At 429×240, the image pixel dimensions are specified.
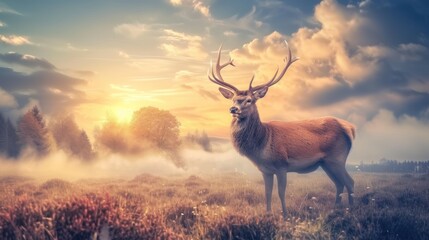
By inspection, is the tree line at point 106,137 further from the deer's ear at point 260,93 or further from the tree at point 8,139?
the deer's ear at point 260,93

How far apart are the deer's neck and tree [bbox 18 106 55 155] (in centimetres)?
2314

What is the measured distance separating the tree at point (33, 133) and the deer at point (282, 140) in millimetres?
22066

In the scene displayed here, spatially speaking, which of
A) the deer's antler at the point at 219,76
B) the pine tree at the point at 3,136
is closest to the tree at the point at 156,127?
the pine tree at the point at 3,136

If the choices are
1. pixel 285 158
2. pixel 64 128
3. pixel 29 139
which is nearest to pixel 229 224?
pixel 285 158

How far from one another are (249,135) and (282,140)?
3.03ft

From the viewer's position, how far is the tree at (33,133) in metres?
28.1

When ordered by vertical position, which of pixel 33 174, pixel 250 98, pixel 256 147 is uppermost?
pixel 250 98

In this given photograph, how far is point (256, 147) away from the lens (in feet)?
29.6

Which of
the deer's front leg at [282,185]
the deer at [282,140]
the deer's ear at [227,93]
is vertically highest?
the deer's ear at [227,93]

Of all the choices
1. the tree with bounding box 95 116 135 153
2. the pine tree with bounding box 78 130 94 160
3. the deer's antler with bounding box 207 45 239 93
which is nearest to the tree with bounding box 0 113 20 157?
the pine tree with bounding box 78 130 94 160

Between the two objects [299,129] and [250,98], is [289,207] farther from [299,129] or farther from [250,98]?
[250,98]

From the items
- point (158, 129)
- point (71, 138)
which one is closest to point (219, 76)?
point (158, 129)

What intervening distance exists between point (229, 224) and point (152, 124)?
23765 millimetres

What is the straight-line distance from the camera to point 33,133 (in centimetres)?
2823
